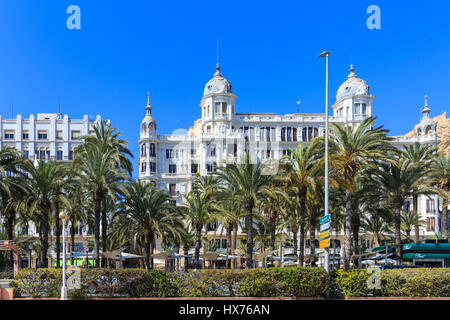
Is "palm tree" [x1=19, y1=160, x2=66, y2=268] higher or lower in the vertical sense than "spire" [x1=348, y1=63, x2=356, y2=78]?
lower

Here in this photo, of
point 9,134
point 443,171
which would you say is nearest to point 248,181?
point 443,171

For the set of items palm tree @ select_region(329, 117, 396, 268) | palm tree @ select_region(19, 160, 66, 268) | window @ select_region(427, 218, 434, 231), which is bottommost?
window @ select_region(427, 218, 434, 231)

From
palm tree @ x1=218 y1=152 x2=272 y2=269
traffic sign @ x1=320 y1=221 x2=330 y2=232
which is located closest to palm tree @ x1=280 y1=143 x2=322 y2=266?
palm tree @ x1=218 y1=152 x2=272 y2=269

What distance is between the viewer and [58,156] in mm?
85000

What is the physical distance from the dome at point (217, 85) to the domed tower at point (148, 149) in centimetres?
1021

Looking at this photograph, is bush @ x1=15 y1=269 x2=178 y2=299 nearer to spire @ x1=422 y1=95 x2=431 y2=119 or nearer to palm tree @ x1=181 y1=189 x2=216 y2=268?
palm tree @ x1=181 y1=189 x2=216 y2=268

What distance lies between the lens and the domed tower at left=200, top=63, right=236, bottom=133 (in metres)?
78.4

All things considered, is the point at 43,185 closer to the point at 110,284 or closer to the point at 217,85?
the point at 110,284

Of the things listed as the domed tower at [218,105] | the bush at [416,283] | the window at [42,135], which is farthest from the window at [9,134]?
the bush at [416,283]

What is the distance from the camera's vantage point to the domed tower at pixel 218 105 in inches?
3088

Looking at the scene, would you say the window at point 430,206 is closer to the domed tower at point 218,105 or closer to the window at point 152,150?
the domed tower at point 218,105
